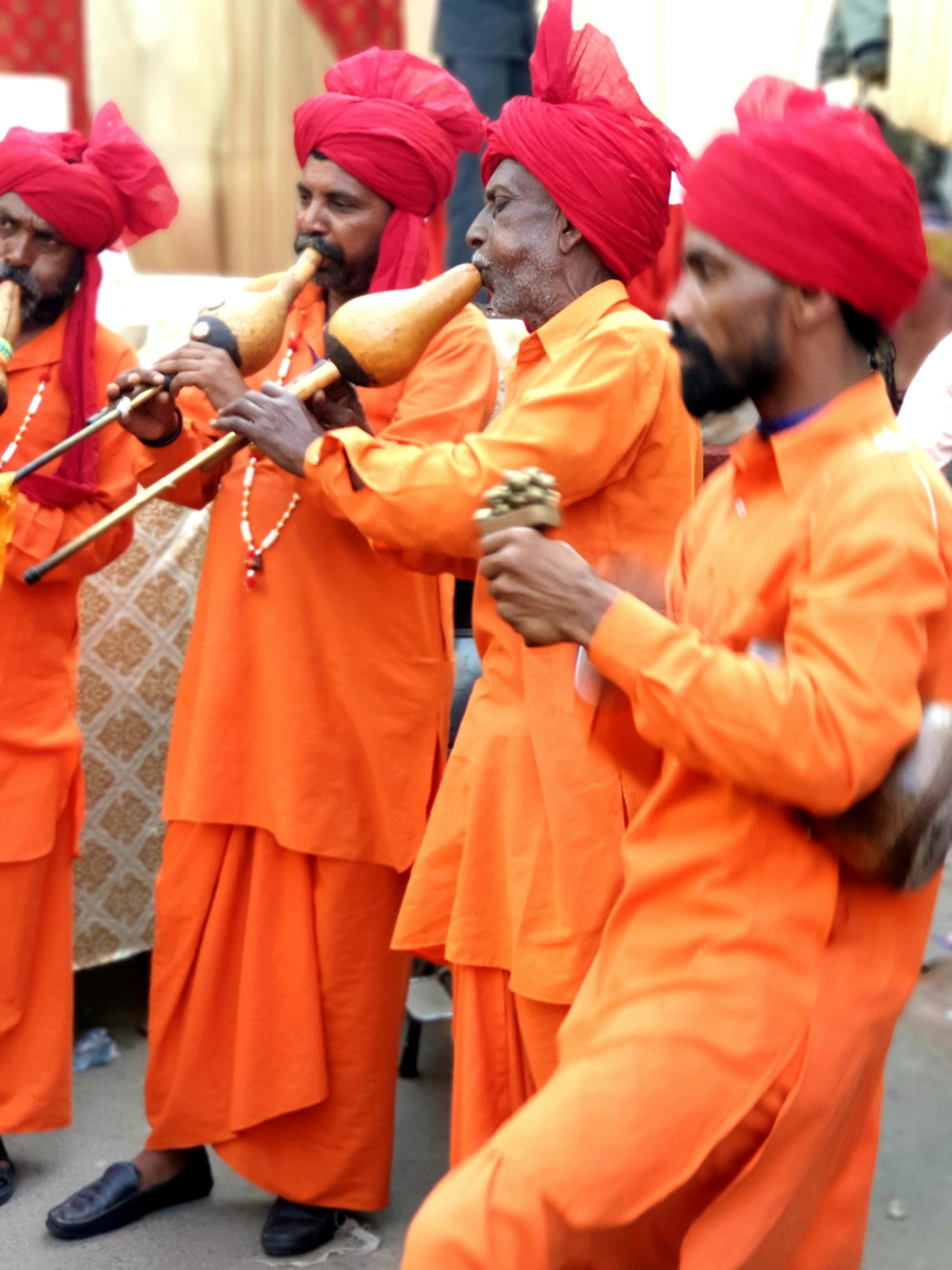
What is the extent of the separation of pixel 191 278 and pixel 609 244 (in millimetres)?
2497

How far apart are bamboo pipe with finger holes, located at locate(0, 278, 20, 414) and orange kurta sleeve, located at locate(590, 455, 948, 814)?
1842mm

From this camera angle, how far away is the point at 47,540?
3.33m

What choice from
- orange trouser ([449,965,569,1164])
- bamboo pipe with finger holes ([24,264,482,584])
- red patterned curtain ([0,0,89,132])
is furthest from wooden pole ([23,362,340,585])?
red patterned curtain ([0,0,89,132])

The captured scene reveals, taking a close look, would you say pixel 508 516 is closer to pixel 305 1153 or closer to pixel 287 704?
pixel 287 704

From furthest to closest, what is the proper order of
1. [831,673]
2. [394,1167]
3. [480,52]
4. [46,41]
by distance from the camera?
[46,41]
[480,52]
[394,1167]
[831,673]

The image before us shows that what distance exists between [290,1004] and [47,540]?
42.2 inches

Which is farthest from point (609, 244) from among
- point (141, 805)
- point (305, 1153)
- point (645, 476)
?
point (141, 805)

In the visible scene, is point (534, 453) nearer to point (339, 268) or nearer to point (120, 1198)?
point (339, 268)

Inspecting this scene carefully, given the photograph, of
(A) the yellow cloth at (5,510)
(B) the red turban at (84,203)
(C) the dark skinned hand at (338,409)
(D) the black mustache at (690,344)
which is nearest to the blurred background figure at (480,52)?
(B) the red turban at (84,203)

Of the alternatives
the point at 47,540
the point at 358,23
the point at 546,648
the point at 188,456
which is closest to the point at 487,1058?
the point at 546,648

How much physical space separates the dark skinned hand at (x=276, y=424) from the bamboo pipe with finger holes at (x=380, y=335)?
3cm

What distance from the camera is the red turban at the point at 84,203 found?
10.9 ft

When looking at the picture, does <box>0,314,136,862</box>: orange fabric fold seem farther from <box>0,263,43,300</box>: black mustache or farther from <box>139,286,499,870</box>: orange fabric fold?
<box>139,286,499,870</box>: orange fabric fold

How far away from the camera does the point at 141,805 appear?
4.27 meters
